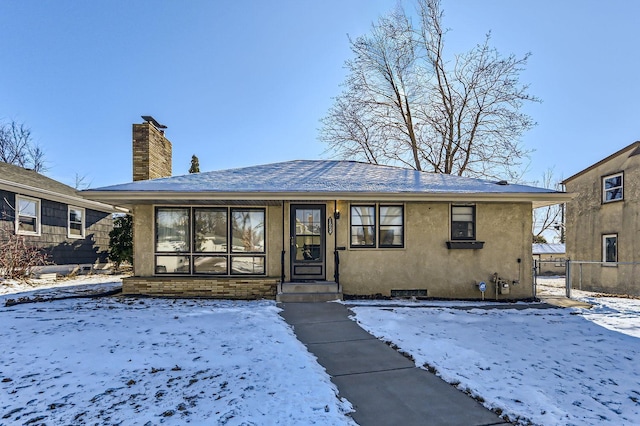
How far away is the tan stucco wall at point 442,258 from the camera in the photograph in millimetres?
8336

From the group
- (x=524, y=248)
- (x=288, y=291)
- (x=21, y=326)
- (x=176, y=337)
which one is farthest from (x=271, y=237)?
(x=524, y=248)

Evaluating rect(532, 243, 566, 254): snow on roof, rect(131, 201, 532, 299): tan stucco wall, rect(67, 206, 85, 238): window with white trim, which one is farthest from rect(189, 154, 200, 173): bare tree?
rect(532, 243, 566, 254): snow on roof

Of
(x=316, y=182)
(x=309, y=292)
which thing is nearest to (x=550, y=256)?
(x=316, y=182)

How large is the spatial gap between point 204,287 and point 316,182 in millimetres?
3885

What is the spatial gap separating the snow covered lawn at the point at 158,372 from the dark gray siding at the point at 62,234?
6.53 meters

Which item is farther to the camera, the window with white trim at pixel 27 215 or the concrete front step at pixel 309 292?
the window with white trim at pixel 27 215

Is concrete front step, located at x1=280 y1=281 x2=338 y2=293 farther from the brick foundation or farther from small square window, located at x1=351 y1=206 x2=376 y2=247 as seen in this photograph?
small square window, located at x1=351 y1=206 x2=376 y2=247

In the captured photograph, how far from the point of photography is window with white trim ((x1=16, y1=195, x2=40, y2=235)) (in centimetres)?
1089

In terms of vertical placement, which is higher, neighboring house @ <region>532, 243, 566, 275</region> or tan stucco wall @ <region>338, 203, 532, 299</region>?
tan stucco wall @ <region>338, 203, 532, 299</region>

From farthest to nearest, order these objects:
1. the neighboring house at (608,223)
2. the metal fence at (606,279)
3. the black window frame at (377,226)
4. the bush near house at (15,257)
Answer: the neighboring house at (608,223) → the metal fence at (606,279) → the bush near house at (15,257) → the black window frame at (377,226)

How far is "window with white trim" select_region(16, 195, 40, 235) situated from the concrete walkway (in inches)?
437

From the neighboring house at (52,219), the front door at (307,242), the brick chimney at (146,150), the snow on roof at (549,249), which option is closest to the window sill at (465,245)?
the front door at (307,242)

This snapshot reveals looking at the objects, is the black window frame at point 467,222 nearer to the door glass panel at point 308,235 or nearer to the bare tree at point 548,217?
the door glass panel at point 308,235

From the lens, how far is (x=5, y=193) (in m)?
10.5
